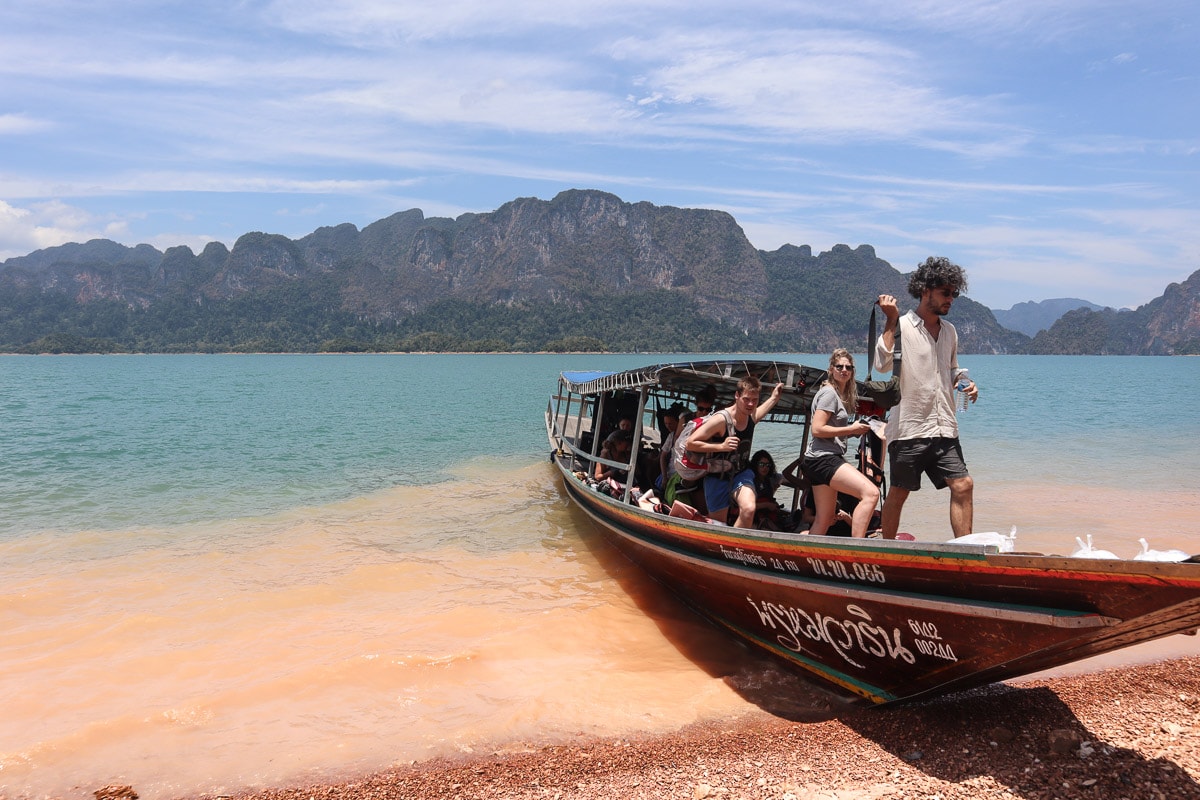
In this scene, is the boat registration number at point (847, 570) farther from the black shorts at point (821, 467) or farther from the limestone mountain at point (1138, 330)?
the limestone mountain at point (1138, 330)

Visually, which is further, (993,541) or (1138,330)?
(1138,330)

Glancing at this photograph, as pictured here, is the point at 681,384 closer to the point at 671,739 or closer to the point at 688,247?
the point at 671,739

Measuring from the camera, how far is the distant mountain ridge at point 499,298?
501ft

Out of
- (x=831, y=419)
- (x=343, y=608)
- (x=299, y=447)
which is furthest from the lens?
(x=299, y=447)

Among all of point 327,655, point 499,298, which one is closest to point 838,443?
point 327,655

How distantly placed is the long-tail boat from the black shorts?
53 cm

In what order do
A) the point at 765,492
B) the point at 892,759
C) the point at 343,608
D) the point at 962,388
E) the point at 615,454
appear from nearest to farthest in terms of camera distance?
the point at 892,759, the point at 962,388, the point at 765,492, the point at 343,608, the point at 615,454

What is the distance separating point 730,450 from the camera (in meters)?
5.95

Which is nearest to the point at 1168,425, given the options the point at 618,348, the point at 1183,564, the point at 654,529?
the point at 654,529

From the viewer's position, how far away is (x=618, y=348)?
14625cm

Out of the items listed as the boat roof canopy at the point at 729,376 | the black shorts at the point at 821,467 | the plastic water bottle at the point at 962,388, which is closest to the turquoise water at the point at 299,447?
the boat roof canopy at the point at 729,376

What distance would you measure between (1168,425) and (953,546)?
96.3 feet

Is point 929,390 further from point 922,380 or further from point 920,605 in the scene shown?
point 920,605

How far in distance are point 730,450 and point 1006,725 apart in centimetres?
260
